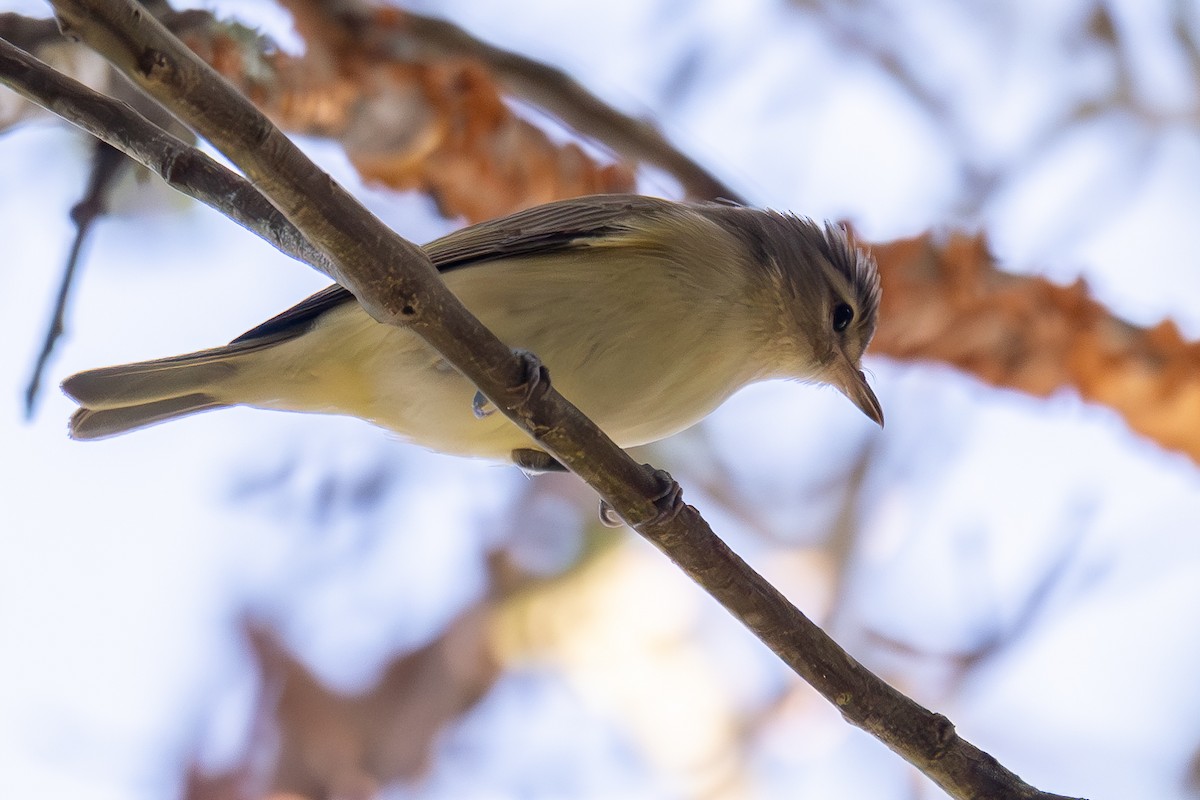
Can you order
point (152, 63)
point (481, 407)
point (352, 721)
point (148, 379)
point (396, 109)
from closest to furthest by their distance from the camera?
point (152, 63) < point (481, 407) < point (148, 379) < point (396, 109) < point (352, 721)

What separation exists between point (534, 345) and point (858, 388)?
1208 millimetres

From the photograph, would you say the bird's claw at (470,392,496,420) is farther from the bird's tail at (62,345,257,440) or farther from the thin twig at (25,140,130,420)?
the thin twig at (25,140,130,420)

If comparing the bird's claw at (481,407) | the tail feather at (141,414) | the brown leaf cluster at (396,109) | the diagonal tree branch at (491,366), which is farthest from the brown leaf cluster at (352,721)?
the diagonal tree branch at (491,366)

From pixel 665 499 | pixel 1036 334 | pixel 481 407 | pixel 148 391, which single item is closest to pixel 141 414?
pixel 148 391

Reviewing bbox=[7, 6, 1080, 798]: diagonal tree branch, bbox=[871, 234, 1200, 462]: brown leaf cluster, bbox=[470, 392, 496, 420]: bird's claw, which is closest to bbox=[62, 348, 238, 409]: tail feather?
bbox=[470, 392, 496, 420]: bird's claw

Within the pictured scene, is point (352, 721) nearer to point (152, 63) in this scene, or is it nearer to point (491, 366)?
point (491, 366)

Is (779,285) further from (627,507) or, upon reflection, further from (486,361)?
(486,361)

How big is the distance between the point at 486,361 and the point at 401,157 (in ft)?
7.82

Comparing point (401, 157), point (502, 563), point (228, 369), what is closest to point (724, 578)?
point (228, 369)

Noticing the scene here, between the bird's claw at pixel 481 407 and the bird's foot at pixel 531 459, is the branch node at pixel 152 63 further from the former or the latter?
the bird's foot at pixel 531 459

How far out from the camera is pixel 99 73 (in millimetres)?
3738

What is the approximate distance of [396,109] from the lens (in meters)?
4.12

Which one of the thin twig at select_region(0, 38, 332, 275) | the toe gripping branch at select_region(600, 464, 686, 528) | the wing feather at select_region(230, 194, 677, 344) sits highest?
the wing feather at select_region(230, 194, 677, 344)

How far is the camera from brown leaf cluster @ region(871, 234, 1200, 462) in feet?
14.3
